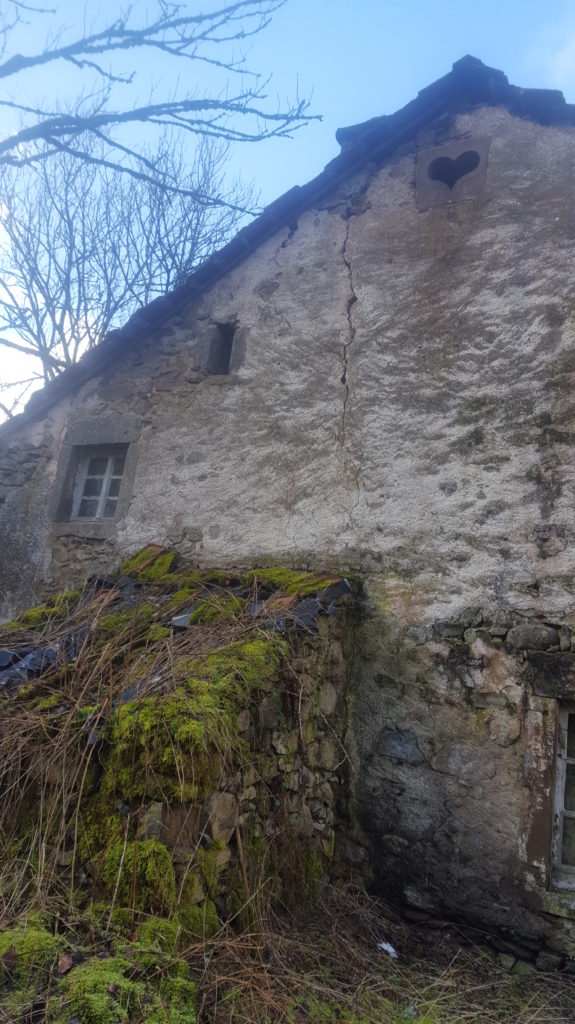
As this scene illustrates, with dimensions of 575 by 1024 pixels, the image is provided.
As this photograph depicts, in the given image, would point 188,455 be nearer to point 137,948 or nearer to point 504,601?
point 504,601

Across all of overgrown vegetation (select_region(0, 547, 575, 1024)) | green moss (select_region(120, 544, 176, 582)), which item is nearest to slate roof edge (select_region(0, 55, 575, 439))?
green moss (select_region(120, 544, 176, 582))

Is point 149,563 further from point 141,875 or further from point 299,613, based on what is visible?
point 141,875

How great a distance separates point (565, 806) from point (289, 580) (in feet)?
7.41

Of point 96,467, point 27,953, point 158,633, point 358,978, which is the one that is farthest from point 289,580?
point 27,953

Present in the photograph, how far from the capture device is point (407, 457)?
5043 millimetres

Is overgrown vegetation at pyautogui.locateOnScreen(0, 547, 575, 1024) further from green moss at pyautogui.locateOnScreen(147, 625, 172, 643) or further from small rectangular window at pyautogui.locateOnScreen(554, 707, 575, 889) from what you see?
small rectangular window at pyautogui.locateOnScreen(554, 707, 575, 889)

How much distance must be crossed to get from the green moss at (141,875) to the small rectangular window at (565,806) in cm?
261

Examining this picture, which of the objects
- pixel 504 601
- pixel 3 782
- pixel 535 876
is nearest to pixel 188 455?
pixel 504 601

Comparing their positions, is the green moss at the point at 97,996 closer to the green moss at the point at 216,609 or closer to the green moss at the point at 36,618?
the green moss at the point at 216,609

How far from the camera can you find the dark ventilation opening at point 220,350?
613 centimetres

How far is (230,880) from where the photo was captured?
2.98 meters

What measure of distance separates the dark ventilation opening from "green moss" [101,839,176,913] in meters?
4.31

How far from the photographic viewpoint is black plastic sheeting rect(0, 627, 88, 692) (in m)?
3.64

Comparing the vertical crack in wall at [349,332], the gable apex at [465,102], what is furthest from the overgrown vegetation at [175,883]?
the gable apex at [465,102]
